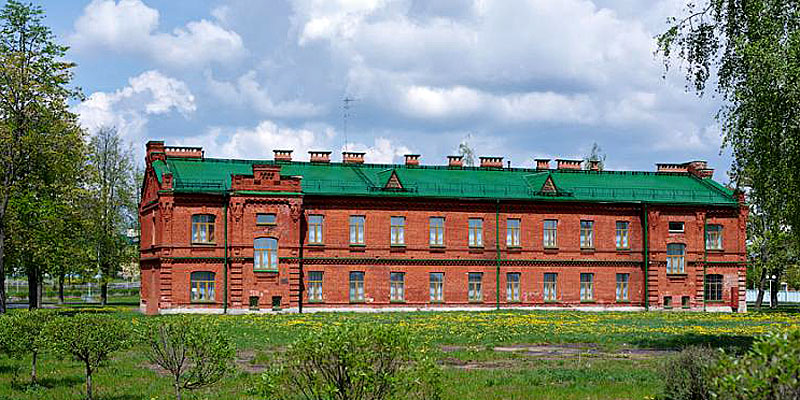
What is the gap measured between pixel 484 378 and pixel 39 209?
2951 cm

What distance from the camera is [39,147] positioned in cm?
4153

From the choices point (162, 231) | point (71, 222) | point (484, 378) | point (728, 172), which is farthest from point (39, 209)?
point (728, 172)

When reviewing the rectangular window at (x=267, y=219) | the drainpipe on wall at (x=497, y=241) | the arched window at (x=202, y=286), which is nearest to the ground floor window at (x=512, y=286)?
the drainpipe on wall at (x=497, y=241)

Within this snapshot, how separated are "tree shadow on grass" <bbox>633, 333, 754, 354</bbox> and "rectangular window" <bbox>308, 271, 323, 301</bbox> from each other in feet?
74.0

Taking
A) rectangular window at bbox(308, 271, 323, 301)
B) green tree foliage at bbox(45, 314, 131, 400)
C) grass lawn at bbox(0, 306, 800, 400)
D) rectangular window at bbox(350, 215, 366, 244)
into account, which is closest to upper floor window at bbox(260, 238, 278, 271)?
rectangular window at bbox(308, 271, 323, 301)

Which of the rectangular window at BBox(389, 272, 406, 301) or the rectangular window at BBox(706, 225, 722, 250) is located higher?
the rectangular window at BBox(706, 225, 722, 250)

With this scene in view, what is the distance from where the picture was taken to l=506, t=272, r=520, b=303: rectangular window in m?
51.2

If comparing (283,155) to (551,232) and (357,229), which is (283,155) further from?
(551,232)

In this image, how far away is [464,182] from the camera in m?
52.1

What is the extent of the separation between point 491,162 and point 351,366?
45.7m

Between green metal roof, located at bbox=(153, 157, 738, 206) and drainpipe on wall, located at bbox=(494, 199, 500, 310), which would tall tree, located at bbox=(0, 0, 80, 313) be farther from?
drainpipe on wall, located at bbox=(494, 199, 500, 310)

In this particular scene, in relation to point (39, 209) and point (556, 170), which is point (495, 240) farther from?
point (39, 209)

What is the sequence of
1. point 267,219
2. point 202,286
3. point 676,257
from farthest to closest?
1. point 676,257
2. point 267,219
3. point 202,286

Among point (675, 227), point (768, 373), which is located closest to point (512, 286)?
point (675, 227)
